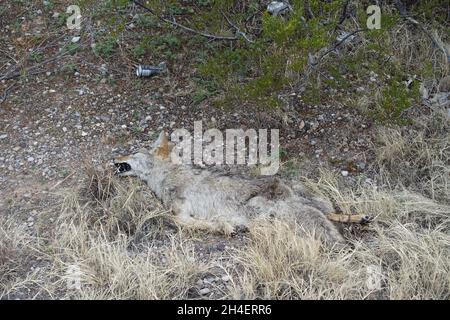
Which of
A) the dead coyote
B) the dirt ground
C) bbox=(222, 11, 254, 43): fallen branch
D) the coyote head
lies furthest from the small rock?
bbox=(222, 11, 254, 43): fallen branch

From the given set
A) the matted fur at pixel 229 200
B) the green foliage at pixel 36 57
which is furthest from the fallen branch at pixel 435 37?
the green foliage at pixel 36 57

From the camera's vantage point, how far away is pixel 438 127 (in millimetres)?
5453

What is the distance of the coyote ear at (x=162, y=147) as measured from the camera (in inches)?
199

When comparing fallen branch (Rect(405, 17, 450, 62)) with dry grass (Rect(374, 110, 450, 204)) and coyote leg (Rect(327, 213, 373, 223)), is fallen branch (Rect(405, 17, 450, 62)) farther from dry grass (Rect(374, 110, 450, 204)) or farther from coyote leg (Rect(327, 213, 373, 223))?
coyote leg (Rect(327, 213, 373, 223))

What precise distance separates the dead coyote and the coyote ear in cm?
9

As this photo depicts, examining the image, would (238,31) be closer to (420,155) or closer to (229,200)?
(229,200)

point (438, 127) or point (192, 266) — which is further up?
point (438, 127)

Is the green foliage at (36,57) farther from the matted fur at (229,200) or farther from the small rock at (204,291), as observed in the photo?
the small rock at (204,291)

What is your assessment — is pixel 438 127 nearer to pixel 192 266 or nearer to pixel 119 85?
pixel 192 266

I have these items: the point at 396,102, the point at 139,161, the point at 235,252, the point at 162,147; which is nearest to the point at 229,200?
the point at 235,252

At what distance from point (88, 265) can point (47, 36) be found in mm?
3345

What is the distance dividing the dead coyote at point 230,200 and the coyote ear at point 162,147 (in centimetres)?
9
